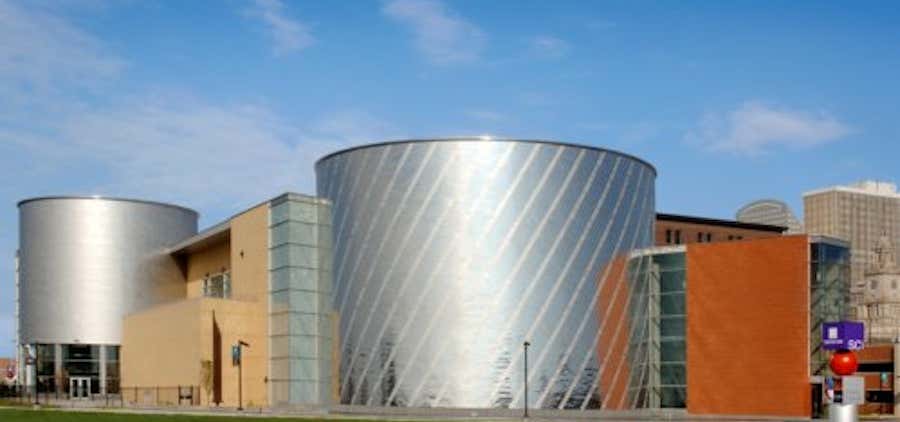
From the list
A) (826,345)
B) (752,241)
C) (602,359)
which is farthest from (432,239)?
(826,345)

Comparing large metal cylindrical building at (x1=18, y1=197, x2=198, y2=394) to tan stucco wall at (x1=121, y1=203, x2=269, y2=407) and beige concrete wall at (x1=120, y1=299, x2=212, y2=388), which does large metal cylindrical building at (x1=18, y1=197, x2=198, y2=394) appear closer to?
beige concrete wall at (x1=120, y1=299, x2=212, y2=388)

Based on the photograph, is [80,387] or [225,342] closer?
[225,342]

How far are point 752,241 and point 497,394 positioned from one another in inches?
700

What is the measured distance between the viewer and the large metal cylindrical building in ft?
347

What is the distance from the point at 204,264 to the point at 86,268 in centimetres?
1107

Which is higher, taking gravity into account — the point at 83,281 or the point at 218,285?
the point at 83,281

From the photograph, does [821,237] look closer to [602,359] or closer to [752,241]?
[752,241]

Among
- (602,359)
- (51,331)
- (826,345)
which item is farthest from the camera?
(51,331)

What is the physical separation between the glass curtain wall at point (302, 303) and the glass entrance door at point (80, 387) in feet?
107

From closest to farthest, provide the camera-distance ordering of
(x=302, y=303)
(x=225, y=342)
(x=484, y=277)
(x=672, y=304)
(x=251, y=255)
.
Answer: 1. (x=484, y=277)
2. (x=672, y=304)
3. (x=302, y=303)
4. (x=225, y=342)
5. (x=251, y=255)

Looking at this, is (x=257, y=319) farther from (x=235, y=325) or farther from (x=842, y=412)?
(x=842, y=412)

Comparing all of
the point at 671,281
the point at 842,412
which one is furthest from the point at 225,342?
the point at 842,412

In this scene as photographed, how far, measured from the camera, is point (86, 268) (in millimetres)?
106188

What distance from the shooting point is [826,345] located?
30.5 metres
